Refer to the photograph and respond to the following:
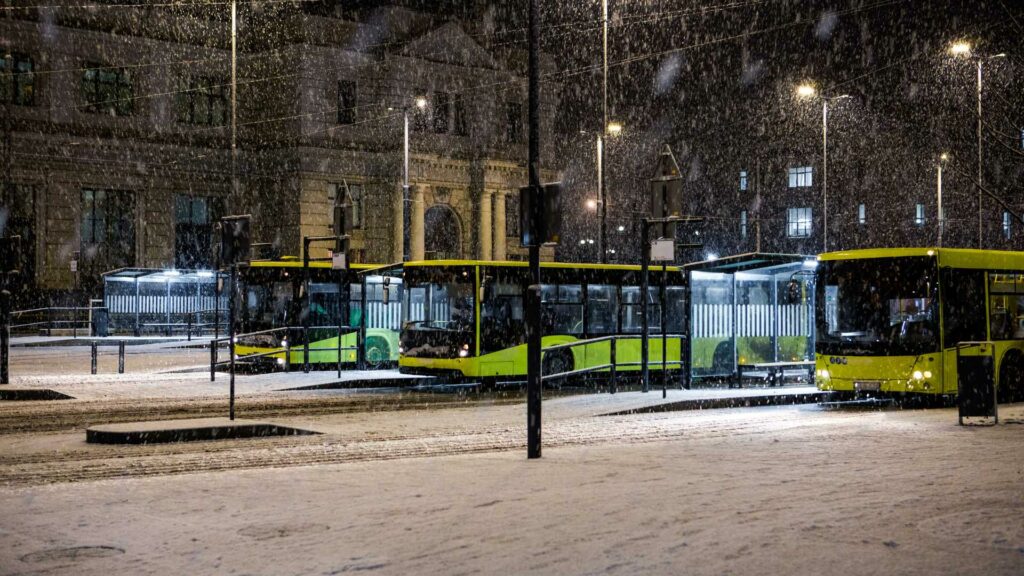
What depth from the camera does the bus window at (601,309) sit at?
2698 cm

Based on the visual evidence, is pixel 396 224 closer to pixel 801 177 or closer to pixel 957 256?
pixel 801 177

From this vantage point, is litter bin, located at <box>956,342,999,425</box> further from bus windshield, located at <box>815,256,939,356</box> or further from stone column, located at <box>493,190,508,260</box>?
stone column, located at <box>493,190,508,260</box>

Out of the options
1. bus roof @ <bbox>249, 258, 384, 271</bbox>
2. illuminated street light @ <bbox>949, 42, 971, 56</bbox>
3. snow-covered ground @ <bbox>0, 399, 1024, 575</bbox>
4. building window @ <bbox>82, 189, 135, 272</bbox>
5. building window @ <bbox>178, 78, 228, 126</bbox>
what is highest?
building window @ <bbox>178, 78, 228, 126</bbox>

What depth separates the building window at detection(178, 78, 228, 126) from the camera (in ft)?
188

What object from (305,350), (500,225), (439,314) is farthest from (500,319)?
(500,225)

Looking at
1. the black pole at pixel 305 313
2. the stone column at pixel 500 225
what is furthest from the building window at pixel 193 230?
the black pole at pixel 305 313

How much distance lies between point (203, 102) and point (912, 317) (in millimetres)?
44598

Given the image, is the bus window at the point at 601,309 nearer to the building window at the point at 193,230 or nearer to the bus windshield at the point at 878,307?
the bus windshield at the point at 878,307

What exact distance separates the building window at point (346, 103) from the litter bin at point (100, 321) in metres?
16.8

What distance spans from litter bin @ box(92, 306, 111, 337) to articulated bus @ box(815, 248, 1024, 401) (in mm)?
33722

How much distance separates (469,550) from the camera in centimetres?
785

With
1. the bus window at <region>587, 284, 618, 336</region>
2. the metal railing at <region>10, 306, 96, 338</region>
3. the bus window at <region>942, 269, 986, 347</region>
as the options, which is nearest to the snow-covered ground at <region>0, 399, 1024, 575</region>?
the bus window at <region>942, 269, 986, 347</region>

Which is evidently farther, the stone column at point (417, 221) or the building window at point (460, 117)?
the building window at point (460, 117)

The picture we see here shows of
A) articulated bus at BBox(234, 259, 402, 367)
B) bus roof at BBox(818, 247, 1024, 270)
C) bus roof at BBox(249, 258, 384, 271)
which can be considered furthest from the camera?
bus roof at BBox(249, 258, 384, 271)
